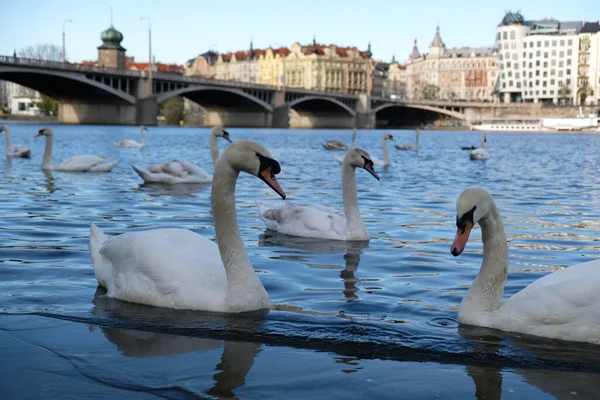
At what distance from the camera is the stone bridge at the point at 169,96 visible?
63.0 meters

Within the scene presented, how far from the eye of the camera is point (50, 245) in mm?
7426

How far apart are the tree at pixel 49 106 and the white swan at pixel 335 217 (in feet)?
358

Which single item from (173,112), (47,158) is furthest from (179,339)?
(173,112)

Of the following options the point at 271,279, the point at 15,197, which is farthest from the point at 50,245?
the point at 15,197

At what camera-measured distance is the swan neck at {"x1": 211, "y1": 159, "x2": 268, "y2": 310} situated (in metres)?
4.80

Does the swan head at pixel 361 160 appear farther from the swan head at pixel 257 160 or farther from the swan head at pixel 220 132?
the swan head at pixel 220 132

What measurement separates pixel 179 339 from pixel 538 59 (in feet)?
434

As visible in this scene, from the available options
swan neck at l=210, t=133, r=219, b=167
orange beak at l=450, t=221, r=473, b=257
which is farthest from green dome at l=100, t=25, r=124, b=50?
orange beak at l=450, t=221, r=473, b=257

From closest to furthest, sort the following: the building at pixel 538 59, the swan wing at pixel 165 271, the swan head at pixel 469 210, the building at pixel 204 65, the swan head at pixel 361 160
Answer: the swan head at pixel 469 210, the swan wing at pixel 165 271, the swan head at pixel 361 160, the building at pixel 538 59, the building at pixel 204 65

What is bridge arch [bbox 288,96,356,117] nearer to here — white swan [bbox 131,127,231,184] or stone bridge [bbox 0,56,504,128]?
stone bridge [bbox 0,56,504,128]

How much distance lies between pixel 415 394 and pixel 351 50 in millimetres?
157195

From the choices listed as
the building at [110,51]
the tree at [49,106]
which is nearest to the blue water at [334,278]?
the tree at [49,106]

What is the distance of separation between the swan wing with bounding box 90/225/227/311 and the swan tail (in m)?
0.06

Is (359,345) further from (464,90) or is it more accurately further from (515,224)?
(464,90)
